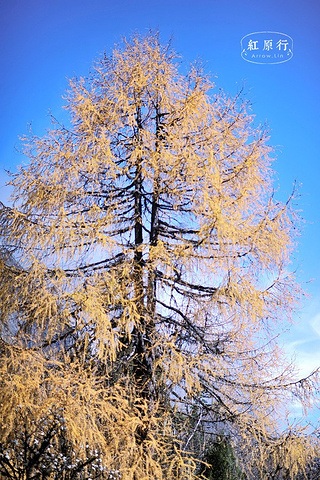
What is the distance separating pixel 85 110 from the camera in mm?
5957

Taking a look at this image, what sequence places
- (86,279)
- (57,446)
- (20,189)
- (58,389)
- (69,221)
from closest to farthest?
1. (57,446)
2. (58,389)
3. (86,279)
4. (69,221)
5. (20,189)

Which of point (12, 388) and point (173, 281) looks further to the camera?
point (173, 281)

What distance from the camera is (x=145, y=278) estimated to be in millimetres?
5457

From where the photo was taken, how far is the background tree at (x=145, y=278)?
16.0 ft

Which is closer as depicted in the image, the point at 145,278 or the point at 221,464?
the point at 145,278

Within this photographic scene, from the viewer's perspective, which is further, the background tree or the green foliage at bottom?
the green foliage at bottom

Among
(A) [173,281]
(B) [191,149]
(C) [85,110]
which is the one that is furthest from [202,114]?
(A) [173,281]

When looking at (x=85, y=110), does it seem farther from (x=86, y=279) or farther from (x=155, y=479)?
(x=155, y=479)

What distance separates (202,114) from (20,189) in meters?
2.35

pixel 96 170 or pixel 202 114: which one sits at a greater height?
pixel 202 114

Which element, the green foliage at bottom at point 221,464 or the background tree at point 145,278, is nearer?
the background tree at point 145,278

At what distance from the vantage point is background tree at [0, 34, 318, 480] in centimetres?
487

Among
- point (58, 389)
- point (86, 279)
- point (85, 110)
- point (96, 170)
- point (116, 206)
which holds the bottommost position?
point (58, 389)

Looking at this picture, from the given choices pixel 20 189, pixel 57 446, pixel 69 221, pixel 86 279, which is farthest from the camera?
pixel 20 189
